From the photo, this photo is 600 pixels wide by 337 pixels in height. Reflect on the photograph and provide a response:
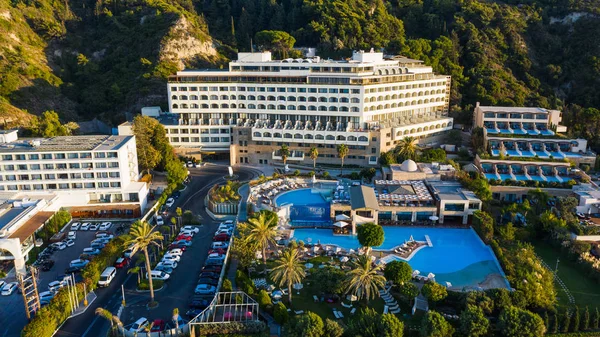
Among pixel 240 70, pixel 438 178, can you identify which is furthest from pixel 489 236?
pixel 240 70

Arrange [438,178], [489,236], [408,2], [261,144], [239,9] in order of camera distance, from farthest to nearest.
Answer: [239,9] < [408,2] < [261,144] < [438,178] < [489,236]

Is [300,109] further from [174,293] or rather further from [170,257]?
[174,293]

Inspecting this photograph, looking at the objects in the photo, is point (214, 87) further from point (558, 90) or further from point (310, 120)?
point (558, 90)

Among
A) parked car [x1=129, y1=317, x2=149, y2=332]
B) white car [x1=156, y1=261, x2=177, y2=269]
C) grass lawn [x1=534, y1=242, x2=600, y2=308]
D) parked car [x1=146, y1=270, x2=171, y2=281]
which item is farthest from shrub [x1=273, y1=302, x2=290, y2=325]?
grass lawn [x1=534, y1=242, x2=600, y2=308]

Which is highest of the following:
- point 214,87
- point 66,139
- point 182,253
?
point 214,87

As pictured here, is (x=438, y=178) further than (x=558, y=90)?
No

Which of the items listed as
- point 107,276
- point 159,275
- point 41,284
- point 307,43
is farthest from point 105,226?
point 307,43

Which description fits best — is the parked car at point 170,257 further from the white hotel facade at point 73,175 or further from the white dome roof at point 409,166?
the white dome roof at point 409,166
